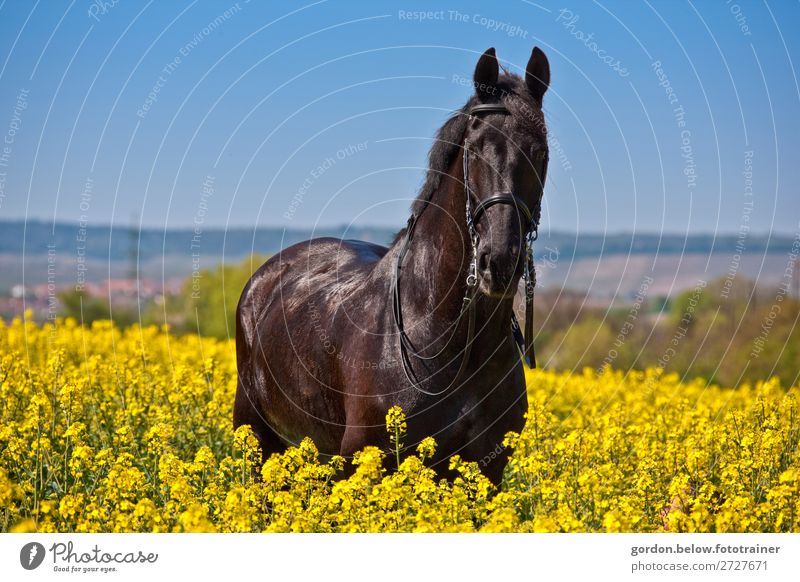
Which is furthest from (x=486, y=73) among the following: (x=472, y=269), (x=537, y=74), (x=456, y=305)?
(x=456, y=305)

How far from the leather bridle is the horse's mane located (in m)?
0.05

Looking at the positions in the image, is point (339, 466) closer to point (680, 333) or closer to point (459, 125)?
point (459, 125)

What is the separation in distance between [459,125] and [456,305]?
0.98m

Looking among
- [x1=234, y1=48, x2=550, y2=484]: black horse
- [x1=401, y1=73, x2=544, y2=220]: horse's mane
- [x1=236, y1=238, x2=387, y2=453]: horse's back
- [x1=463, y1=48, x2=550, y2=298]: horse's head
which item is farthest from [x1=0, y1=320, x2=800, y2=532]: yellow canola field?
[x1=401, y1=73, x2=544, y2=220]: horse's mane

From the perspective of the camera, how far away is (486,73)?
18.5ft

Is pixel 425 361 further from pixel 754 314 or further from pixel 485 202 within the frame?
pixel 754 314

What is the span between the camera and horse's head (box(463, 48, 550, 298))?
17.2 feet

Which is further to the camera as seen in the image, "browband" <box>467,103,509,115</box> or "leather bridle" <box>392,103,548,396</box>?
Answer: "browband" <box>467,103,509,115</box>

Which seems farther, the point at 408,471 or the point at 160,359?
the point at 160,359

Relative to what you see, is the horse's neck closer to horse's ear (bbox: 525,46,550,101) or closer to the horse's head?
the horse's head

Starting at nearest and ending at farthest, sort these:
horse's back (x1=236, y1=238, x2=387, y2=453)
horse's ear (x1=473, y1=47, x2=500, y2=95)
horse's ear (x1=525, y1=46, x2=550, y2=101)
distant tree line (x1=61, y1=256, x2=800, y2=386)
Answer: horse's ear (x1=473, y1=47, x2=500, y2=95)
horse's ear (x1=525, y1=46, x2=550, y2=101)
horse's back (x1=236, y1=238, x2=387, y2=453)
distant tree line (x1=61, y1=256, x2=800, y2=386)

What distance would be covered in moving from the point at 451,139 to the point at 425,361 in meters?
1.23
